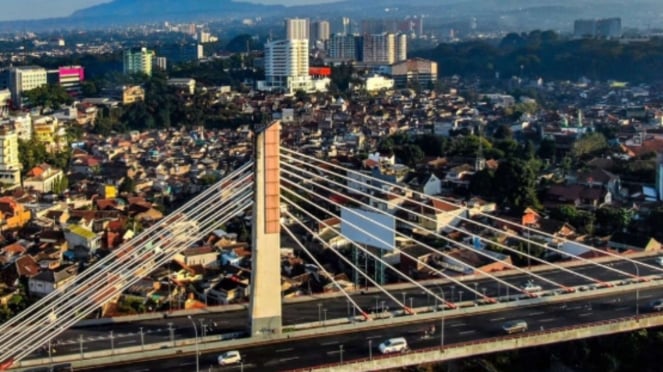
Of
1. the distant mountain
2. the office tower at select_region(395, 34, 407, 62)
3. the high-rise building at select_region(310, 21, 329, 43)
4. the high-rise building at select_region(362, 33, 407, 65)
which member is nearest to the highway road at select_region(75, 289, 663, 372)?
the high-rise building at select_region(362, 33, 407, 65)

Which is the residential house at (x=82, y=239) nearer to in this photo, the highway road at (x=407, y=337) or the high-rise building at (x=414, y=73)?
the highway road at (x=407, y=337)

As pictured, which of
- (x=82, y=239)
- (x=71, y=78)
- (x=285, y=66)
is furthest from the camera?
(x=285, y=66)

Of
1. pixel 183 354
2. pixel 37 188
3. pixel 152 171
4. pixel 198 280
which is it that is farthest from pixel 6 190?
pixel 183 354

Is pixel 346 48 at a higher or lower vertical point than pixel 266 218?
higher

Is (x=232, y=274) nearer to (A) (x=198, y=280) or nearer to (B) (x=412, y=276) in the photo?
(A) (x=198, y=280)

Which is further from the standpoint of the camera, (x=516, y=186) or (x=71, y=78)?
(x=71, y=78)

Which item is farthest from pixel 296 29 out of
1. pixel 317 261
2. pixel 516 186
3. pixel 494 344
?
pixel 494 344

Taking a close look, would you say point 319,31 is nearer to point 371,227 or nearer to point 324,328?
point 371,227

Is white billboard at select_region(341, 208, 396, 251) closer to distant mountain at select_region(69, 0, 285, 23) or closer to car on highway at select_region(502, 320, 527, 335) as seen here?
car on highway at select_region(502, 320, 527, 335)

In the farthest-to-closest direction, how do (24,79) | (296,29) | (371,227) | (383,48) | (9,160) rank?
(296,29), (383,48), (24,79), (9,160), (371,227)
